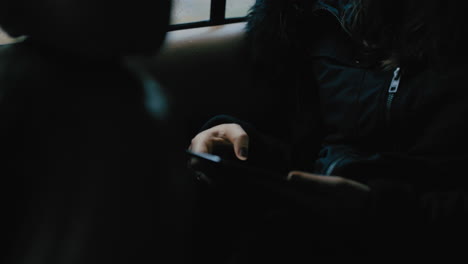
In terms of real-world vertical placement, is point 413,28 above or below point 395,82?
above

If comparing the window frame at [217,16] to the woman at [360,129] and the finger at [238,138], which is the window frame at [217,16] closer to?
the woman at [360,129]

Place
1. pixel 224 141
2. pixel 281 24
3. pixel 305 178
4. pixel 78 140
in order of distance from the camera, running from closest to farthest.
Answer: pixel 78 140, pixel 305 178, pixel 224 141, pixel 281 24

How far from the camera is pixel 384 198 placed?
0.63m

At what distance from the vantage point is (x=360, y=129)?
93 centimetres

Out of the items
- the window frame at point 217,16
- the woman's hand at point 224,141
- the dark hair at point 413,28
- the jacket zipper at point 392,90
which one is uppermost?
the dark hair at point 413,28

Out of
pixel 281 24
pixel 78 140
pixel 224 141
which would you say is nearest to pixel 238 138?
pixel 224 141

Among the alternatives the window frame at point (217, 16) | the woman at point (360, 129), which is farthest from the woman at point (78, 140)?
the window frame at point (217, 16)

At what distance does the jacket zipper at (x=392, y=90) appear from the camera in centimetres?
87

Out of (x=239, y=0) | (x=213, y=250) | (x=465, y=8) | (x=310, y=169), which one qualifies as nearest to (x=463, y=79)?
(x=465, y=8)

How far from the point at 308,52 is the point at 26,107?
2.91ft

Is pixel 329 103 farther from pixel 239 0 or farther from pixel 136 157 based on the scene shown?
pixel 136 157

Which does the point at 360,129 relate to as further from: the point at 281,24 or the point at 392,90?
the point at 281,24

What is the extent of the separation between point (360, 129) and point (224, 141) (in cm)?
30

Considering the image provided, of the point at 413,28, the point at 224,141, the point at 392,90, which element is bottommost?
the point at 224,141
